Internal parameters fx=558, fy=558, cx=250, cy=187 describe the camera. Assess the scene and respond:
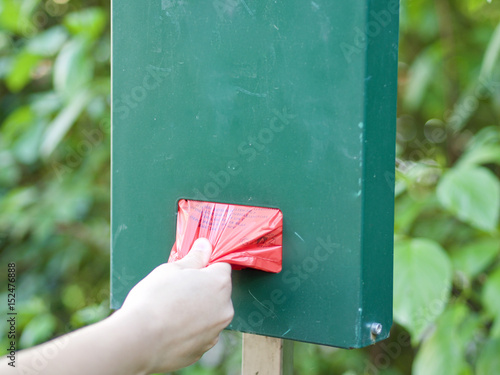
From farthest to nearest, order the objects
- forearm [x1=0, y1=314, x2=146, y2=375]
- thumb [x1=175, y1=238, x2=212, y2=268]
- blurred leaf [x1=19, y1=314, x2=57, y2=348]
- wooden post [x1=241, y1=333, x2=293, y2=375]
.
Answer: blurred leaf [x1=19, y1=314, x2=57, y2=348] → wooden post [x1=241, y1=333, x2=293, y2=375] → thumb [x1=175, y1=238, x2=212, y2=268] → forearm [x1=0, y1=314, x2=146, y2=375]

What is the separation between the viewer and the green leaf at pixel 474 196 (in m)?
0.93

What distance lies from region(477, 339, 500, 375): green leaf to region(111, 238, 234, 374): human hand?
0.72m

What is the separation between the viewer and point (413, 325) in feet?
2.88

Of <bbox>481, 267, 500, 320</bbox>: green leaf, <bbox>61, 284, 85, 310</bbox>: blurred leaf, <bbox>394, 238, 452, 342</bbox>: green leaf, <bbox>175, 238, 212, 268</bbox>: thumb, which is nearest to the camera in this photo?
<bbox>175, 238, 212, 268</bbox>: thumb

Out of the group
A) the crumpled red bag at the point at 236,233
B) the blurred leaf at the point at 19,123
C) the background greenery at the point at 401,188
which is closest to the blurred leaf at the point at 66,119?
the background greenery at the point at 401,188

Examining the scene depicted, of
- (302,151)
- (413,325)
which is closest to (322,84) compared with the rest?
(302,151)

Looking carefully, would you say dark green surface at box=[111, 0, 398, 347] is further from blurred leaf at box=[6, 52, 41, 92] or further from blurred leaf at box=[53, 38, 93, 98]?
blurred leaf at box=[6, 52, 41, 92]

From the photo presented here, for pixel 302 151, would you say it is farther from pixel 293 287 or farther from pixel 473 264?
pixel 473 264

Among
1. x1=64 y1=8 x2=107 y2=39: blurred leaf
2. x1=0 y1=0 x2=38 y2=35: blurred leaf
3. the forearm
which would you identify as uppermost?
x1=0 y1=0 x2=38 y2=35: blurred leaf

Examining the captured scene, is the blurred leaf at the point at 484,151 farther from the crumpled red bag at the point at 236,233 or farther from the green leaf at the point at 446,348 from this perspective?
the crumpled red bag at the point at 236,233

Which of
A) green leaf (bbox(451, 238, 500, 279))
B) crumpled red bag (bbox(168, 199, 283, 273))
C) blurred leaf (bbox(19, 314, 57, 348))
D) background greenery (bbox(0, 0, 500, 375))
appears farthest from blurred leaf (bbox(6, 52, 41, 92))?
green leaf (bbox(451, 238, 500, 279))

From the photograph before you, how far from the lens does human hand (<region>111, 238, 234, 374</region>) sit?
51 cm

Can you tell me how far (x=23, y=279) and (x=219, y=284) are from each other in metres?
1.81

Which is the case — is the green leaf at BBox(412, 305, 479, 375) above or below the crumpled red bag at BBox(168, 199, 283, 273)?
below
